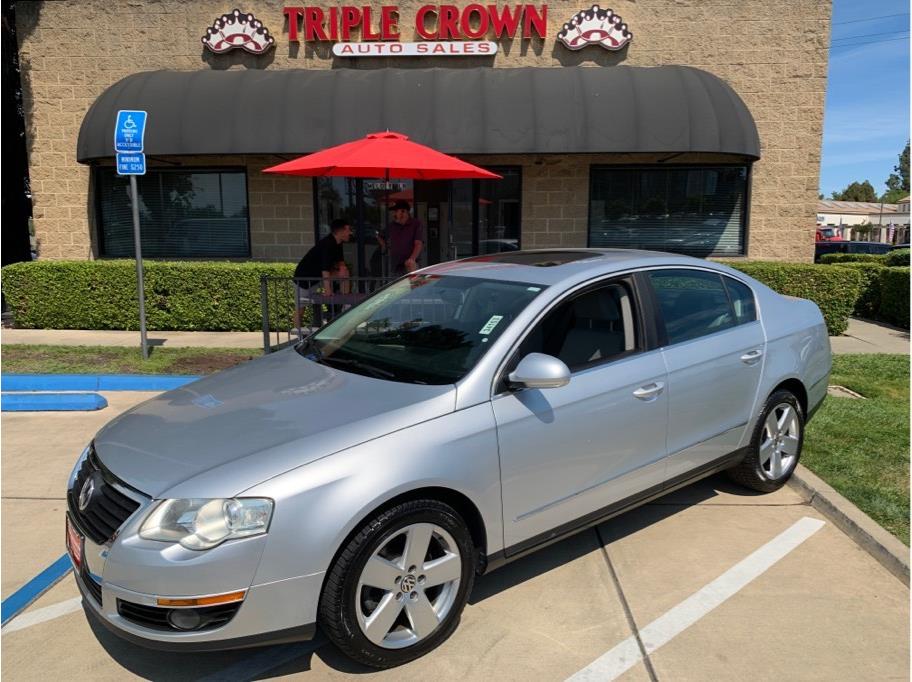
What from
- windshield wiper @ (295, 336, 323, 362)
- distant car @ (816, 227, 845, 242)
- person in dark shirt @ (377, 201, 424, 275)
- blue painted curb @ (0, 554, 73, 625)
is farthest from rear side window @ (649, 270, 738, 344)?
distant car @ (816, 227, 845, 242)

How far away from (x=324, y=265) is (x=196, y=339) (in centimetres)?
326

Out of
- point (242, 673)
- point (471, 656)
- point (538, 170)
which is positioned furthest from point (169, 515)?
point (538, 170)

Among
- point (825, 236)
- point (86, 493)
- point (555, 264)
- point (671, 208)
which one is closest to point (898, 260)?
point (671, 208)

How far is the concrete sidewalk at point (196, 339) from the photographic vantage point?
9.63 m

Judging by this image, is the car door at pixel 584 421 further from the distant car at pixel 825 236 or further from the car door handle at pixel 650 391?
the distant car at pixel 825 236

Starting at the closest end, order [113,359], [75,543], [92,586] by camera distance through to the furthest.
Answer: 1. [92,586]
2. [75,543]
3. [113,359]

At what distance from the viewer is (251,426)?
9.46ft

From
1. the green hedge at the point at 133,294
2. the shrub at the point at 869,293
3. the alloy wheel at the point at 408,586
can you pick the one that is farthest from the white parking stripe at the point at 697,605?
the shrub at the point at 869,293

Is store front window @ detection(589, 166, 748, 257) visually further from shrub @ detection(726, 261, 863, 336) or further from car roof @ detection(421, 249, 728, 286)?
car roof @ detection(421, 249, 728, 286)

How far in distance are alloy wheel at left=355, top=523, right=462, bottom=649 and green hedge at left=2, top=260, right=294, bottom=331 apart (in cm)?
821

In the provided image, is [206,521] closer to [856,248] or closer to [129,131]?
[129,131]

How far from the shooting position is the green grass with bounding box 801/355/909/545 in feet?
14.1

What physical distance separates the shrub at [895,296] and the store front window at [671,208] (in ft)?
8.58

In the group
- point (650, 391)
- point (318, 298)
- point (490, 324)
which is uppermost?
point (490, 324)
